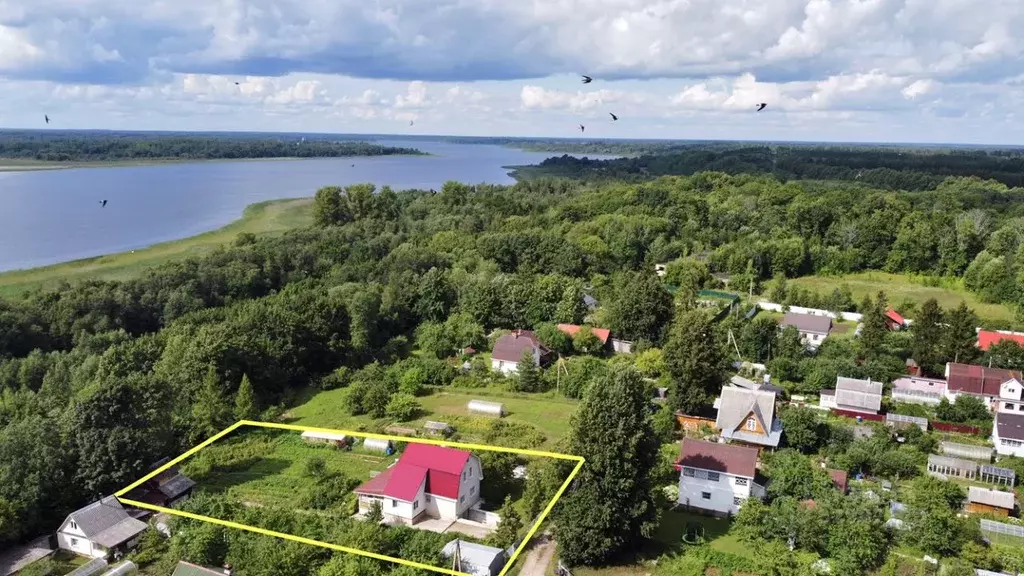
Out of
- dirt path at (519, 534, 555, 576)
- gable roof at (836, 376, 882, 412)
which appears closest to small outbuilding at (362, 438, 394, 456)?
dirt path at (519, 534, 555, 576)

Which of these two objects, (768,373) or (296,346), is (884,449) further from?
(296,346)

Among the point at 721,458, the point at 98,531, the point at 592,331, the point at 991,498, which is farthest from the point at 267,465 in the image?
the point at 991,498

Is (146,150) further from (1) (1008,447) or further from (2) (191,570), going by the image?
(1) (1008,447)

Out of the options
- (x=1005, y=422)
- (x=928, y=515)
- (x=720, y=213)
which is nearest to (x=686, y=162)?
(x=720, y=213)

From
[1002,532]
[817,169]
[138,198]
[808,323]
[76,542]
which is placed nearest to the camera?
[76,542]

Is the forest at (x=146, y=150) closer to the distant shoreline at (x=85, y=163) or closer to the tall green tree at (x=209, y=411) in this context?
the distant shoreline at (x=85, y=163)

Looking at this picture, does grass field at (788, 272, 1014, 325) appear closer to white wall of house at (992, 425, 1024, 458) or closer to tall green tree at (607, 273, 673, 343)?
tall green tree at (607, 273, 673, 343)
